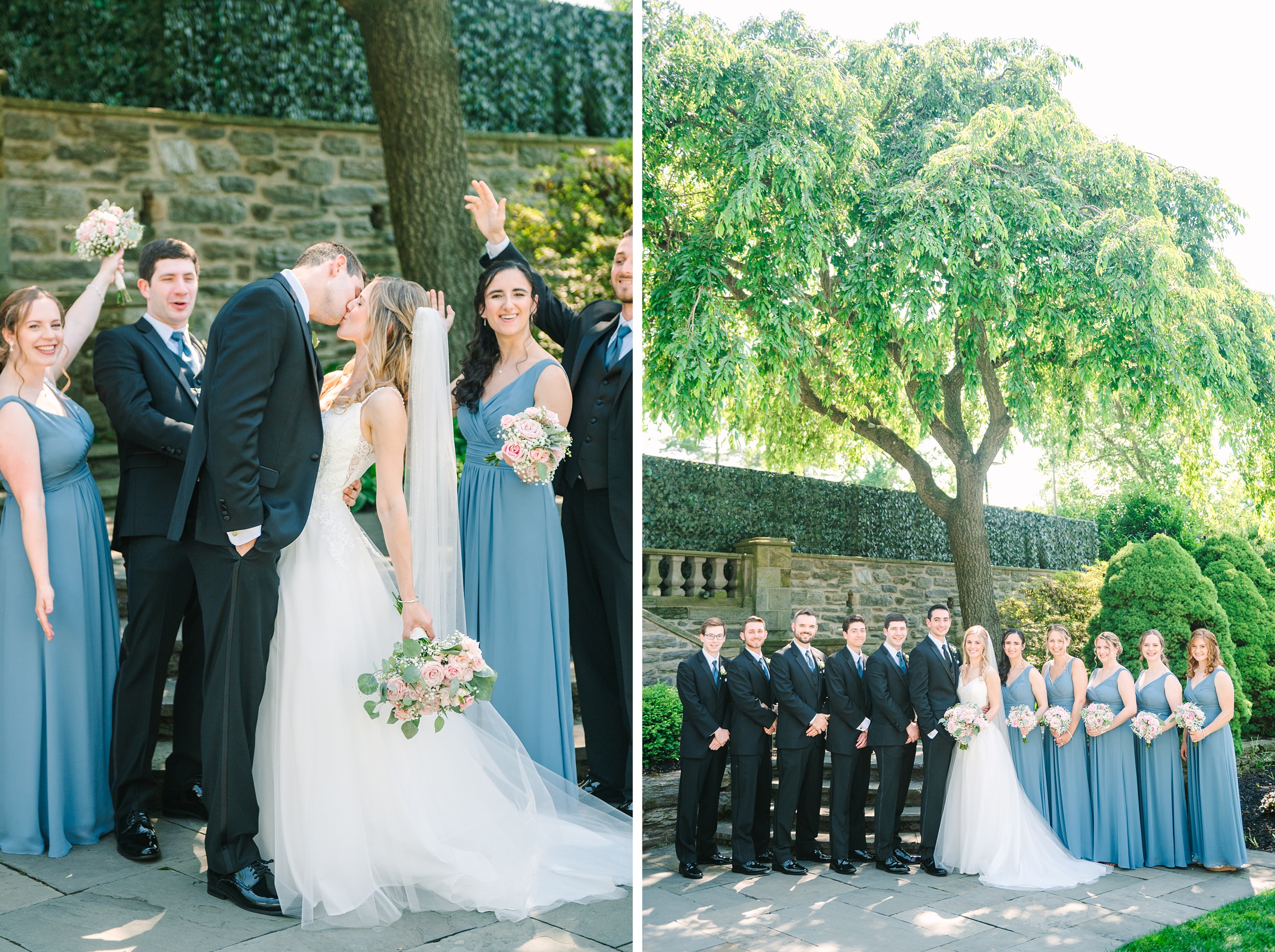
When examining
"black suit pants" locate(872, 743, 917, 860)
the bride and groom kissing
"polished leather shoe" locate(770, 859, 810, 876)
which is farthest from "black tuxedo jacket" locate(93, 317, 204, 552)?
"black suit pants" locate(872, 743, 917, 860)

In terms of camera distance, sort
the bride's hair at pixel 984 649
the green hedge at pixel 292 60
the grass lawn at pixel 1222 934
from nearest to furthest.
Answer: the grass lawn at pixel 1222 934 → the bride's hair at pixel 984 649 → the green hedge at pixel 292 60

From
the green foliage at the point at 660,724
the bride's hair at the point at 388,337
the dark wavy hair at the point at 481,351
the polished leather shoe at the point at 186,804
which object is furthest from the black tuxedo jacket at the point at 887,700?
the polished leather shoe at the point at 186,804

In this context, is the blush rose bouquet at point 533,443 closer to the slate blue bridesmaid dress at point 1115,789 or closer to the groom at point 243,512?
the groom at point 243,512

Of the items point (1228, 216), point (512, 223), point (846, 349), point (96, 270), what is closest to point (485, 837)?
point (846, 349)

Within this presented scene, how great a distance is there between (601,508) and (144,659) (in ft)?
6.05

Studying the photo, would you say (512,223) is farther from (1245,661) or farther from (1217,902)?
(1217,902)


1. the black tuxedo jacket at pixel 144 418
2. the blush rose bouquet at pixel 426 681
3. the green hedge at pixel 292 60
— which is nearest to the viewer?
the blush rose bouquet at pixel 426 681

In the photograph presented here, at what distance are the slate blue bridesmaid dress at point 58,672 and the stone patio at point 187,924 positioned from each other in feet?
0.62

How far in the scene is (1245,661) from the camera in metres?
5.72

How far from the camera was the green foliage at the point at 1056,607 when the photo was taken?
572 cm

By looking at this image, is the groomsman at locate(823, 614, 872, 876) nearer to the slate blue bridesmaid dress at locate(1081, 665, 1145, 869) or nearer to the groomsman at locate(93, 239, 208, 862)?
the slate blue bridesmaid dress at locate(1081, 665, 1145, 869)

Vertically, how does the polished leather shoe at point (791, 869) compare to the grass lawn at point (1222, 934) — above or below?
above

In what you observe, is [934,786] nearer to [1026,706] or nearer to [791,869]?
[1026,706]

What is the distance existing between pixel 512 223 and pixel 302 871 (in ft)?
21.1
